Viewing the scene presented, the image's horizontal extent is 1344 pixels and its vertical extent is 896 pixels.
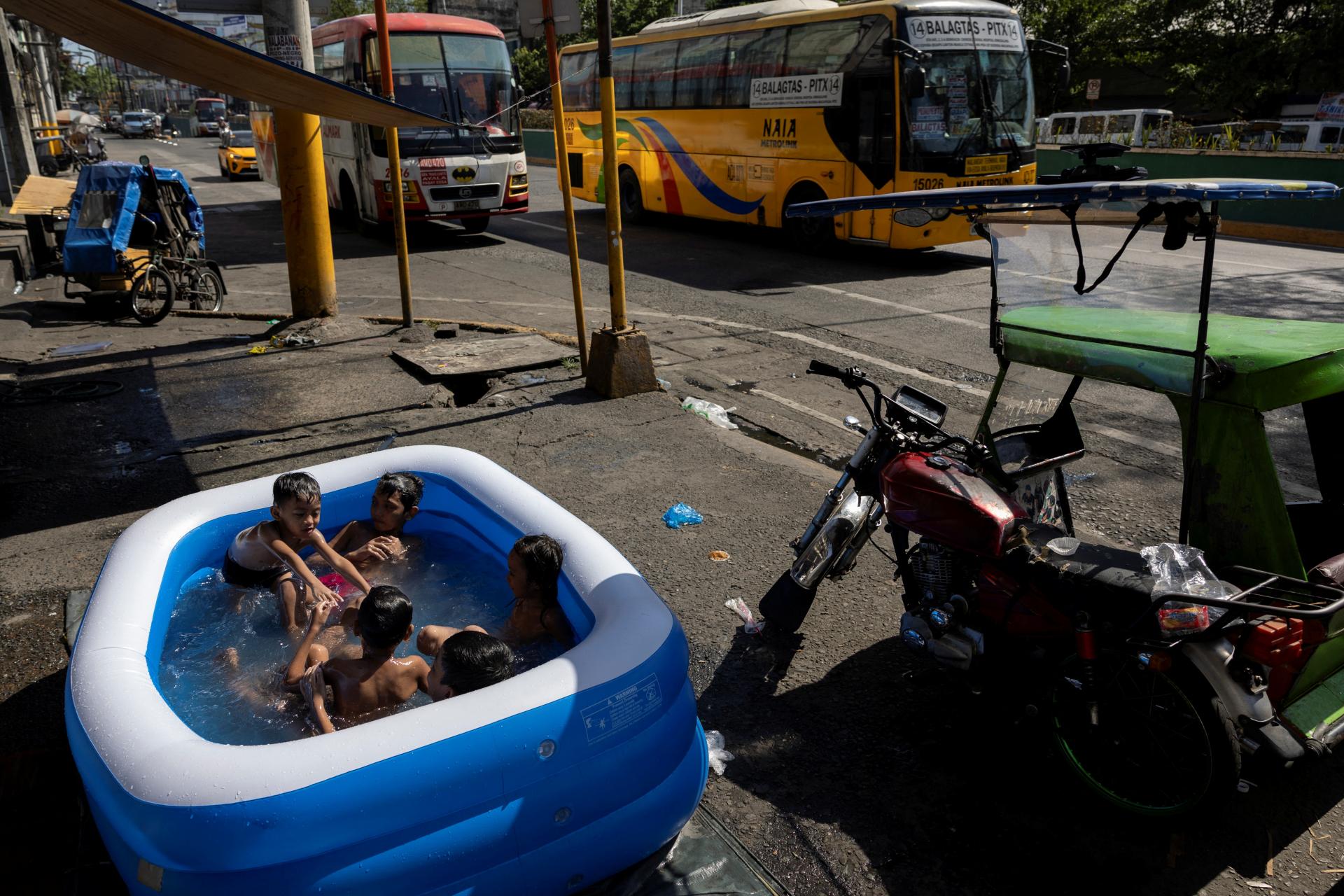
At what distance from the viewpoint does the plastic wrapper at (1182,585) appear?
9.17 ft

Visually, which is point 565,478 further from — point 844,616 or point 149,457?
point 149,457

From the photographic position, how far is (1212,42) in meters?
27.5

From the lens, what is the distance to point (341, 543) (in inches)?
186

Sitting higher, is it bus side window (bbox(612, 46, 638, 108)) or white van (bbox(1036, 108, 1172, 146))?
bus side window (bbox(612, 46, 638, 108))

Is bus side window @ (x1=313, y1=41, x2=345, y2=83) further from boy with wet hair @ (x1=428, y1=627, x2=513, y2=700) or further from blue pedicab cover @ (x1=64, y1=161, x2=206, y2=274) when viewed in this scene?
boy with wet hair @ (x1=428, y1=627, x2=513, y2=700)

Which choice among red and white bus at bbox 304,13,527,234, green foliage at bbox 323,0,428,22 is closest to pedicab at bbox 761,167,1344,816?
red and white bus at bbox 304,13,527,234

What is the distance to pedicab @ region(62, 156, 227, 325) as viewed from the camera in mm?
9633

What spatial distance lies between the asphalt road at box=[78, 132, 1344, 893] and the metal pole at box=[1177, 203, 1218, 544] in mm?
468

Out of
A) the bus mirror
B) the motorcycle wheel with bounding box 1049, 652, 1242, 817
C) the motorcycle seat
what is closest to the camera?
the motorcycle wheel with bounding box 1049, 652, 1242, 817

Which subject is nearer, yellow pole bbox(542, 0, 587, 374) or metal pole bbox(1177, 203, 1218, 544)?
metal pole bbox(1177, 203, 1218, 544)

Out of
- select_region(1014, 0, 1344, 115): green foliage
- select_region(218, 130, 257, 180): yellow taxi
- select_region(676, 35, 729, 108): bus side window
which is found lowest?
select_region(218, 130, 257, 180): yellow taxi

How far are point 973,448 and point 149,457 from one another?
16.8 feet

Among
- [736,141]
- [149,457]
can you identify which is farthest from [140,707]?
[736,141]

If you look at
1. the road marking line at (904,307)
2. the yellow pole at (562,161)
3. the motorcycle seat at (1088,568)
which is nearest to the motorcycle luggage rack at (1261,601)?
the motorcycle seat at (1088,568)
